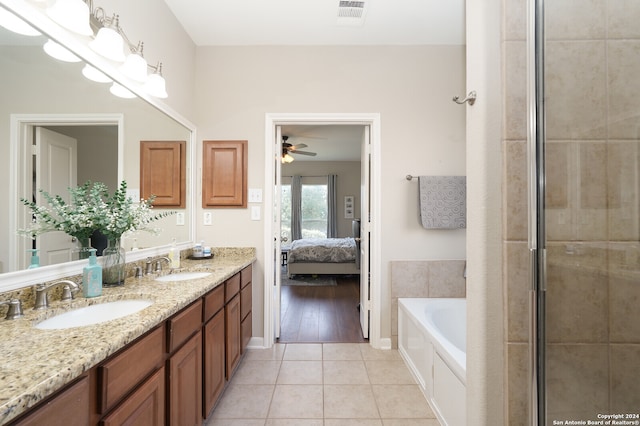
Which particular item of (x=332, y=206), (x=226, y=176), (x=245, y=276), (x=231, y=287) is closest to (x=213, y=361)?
(x=231, y=287)

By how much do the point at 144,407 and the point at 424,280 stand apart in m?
2.17

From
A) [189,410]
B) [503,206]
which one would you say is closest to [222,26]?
[503,206]

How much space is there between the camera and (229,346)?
1799 millimetres

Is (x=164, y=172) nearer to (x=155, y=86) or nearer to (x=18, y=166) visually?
(x=155, y=86)

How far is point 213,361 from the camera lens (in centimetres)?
155

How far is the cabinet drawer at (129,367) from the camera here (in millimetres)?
761

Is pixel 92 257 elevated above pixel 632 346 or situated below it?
above

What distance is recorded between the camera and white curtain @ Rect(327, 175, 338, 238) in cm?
739

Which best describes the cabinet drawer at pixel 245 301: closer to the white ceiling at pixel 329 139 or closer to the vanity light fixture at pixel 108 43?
the vanity light fixture at pixel 108 43

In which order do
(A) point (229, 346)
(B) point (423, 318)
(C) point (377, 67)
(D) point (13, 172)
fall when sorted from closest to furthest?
(D) point (13, 172) → (A) point (229, 346) → (B) point (423, 318) → (C) point (377, 67)

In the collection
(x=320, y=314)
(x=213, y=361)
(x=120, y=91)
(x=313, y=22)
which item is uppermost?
(x=313, y=22)

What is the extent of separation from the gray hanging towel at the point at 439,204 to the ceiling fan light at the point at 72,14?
7.69 ft

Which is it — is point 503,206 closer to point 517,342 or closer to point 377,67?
point 517,342

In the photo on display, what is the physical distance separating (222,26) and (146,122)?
3.54 ft
